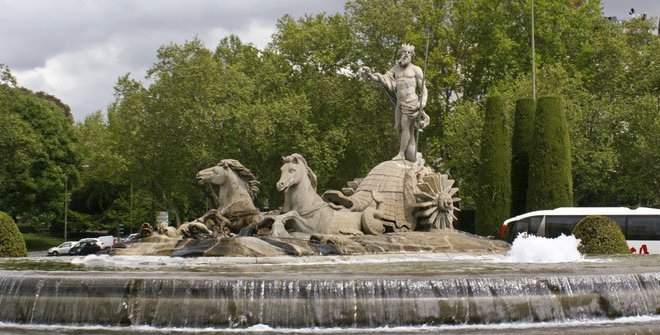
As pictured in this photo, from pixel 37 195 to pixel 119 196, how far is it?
15.6 meters

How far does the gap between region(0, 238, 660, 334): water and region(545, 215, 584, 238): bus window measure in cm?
1538

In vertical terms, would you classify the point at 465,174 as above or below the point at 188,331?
above

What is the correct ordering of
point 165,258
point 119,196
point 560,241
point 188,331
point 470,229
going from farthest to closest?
1. point 119,196
2. point 470,229
3. point 560,241
4. point 165,258
5. point 188,331

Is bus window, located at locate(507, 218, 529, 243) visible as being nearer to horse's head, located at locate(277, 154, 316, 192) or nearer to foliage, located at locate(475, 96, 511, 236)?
foliage, located at locate(475, 96, 511, 236)

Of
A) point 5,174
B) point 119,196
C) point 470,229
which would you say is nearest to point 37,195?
point 5,174

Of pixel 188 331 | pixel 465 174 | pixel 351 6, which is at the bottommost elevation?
pixel 188 331

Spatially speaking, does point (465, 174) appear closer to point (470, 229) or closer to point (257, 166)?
point (470, 229)

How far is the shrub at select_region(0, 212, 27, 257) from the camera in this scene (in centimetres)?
2214

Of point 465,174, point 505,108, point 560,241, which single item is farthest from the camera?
point 465,174

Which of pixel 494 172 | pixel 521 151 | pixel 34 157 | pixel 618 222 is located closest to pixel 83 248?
pixel 34 157

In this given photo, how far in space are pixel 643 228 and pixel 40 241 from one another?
1879 inches

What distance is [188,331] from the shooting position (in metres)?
13.1

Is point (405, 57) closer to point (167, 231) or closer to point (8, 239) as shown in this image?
point (167, 231)

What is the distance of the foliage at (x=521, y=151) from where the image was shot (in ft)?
130
